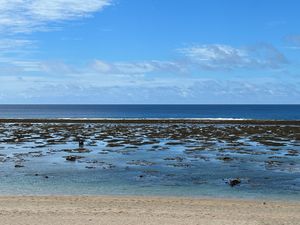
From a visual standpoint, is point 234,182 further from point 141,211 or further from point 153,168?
point 141,211

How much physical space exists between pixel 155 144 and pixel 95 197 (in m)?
28.1

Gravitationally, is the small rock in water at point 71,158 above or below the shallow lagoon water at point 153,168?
above

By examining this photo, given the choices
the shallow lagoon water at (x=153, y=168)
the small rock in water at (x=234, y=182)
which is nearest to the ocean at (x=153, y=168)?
the shallow lagoon water at (x=153, y=168)

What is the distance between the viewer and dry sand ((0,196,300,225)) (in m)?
16.0

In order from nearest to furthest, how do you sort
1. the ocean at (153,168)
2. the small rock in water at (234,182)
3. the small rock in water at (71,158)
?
the ocean at (153,168) → the small rock in water at (234,182) → the small rock in water at (71,158)

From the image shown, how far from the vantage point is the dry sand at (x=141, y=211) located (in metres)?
16.0

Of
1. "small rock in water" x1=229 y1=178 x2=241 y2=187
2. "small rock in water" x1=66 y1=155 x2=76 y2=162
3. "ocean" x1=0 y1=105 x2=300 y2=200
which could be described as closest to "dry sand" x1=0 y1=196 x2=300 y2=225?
"ocean" x1=0 y1=105 x2=300 y2=200

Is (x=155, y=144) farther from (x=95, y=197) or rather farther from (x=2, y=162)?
(x=95, y=197)

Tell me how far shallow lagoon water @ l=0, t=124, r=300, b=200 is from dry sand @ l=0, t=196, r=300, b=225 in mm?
2396

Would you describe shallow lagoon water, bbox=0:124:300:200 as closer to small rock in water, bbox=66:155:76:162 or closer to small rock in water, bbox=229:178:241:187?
small rock in water, bbox=229:178:241:187

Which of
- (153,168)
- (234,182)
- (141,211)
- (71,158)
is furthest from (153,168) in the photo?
(141,211)

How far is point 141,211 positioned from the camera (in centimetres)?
1764

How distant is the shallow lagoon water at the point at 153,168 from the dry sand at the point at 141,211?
240 cm

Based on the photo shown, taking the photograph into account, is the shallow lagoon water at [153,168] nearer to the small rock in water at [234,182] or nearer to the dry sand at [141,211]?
the small rock in water at [234,182]
